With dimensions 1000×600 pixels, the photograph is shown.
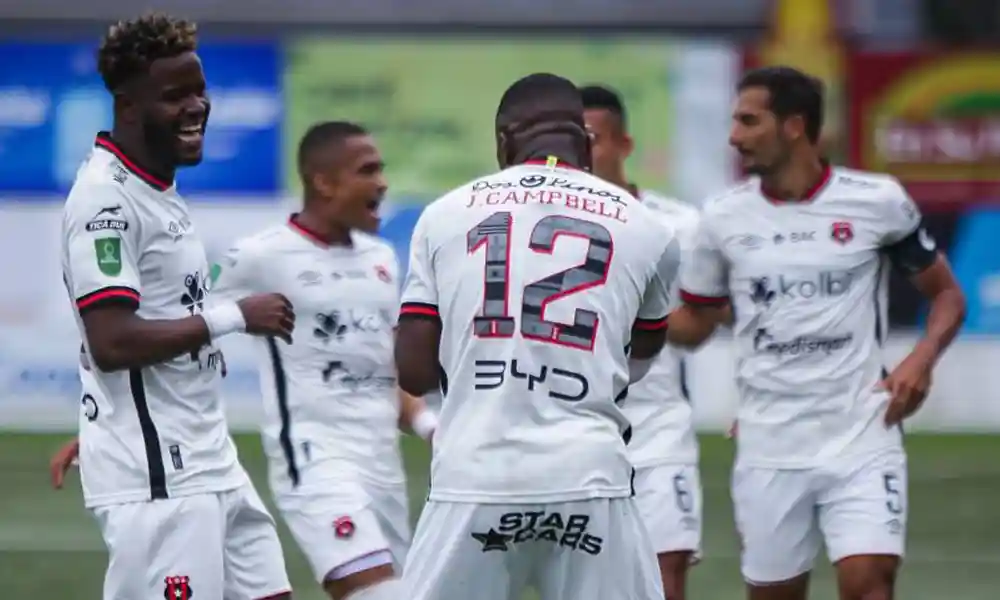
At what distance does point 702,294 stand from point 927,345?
99 centimetres

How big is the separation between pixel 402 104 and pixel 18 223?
3.55 metres

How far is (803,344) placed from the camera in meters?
7.86

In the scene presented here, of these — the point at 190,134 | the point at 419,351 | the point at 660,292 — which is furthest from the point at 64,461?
the point at 660,292

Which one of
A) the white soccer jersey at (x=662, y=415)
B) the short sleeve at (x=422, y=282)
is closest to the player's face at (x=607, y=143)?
the white soccer jersey at (x=662, y=415)

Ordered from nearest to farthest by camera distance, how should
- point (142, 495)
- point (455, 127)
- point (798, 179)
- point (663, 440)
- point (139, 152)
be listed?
point (142, 495) → point (139, 152) → point (798, 179) → point (663, 440) → point (455, 127)

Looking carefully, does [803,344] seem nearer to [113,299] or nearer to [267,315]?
[267,315]

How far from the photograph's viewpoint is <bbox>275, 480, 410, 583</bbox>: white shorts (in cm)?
801

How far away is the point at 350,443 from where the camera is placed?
8.19 metres

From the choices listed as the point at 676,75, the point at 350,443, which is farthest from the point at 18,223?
the point at 350,443

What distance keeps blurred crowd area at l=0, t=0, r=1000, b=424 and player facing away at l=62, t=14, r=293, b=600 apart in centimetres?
1187

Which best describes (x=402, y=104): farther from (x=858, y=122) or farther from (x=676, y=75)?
(x=858, y=122)

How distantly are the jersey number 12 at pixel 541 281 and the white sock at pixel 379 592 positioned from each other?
2.55 meters

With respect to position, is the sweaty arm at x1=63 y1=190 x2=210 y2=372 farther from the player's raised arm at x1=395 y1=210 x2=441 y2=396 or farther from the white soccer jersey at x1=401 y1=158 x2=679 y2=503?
→ the white soccer jersey at x1=401 y1=158 x2=679 y2=503

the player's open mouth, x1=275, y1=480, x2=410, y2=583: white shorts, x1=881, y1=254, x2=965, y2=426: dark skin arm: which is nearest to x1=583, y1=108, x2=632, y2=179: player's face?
x1=881, y1=254, x2=965, y2=426: dark skin arm
